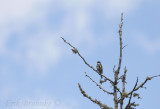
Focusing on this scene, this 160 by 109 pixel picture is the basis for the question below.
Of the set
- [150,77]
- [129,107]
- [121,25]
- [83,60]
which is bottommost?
[129,107]

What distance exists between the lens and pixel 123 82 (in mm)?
8750

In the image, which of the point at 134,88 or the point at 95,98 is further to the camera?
the point at 95,98

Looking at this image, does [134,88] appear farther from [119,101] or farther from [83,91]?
[83,91]

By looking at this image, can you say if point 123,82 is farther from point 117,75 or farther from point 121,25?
point 121,25

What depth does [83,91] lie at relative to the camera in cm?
887

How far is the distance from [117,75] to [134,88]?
834mm

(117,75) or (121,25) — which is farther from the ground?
(121,25)

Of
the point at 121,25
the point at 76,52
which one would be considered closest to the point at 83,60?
the point at 76,52

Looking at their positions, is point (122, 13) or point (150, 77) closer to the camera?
point (150, 77)

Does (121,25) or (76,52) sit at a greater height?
(121,25)

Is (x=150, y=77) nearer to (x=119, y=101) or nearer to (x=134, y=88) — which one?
(x=134, y=88)

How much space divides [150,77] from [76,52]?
2276 millimetres

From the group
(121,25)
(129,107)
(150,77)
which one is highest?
(121,25)

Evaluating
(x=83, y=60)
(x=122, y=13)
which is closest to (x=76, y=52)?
(x=83, y=60)
